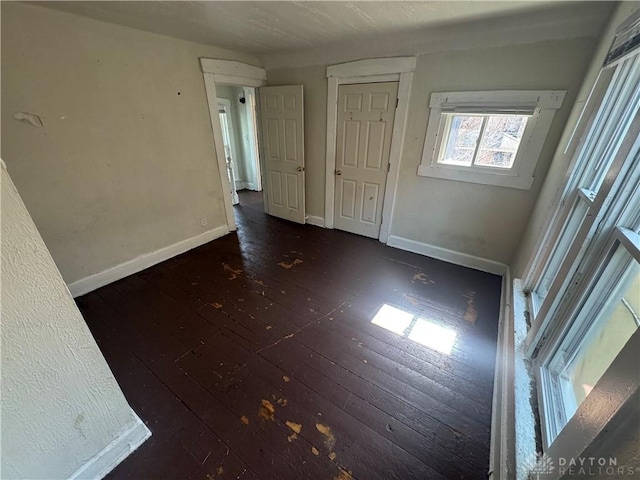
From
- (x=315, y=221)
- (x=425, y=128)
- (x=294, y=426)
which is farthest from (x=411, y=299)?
(x=315, y=221)

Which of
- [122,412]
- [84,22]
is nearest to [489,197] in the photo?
[122,412]

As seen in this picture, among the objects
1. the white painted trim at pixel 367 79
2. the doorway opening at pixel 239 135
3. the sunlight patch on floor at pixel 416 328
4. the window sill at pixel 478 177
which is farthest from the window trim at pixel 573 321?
the doorway opening at pixel 239 135

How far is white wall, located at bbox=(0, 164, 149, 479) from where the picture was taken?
30.0 inches

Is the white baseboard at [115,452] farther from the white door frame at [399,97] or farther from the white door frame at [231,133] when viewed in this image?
the white door frame at [231,133]

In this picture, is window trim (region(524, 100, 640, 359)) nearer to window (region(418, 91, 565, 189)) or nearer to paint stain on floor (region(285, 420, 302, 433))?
paint stain on floor (region(285, 420, 302, 433))

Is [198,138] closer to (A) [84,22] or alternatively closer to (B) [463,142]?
(A) [84,22]

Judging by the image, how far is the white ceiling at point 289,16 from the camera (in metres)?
1.77

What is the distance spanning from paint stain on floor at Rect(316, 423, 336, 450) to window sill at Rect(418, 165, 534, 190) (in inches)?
97.4

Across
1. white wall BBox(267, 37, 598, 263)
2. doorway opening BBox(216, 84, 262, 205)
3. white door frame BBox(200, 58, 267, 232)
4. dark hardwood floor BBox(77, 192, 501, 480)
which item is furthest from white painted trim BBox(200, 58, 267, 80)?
dark hardwood floor BBox(77, 192, 501, 480)

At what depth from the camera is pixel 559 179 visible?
1.79 meters

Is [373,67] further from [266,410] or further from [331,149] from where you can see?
[266,410]

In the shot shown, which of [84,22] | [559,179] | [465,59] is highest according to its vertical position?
[84,22]

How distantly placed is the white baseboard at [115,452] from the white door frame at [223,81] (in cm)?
259

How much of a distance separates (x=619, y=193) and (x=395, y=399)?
1421 millimetres
